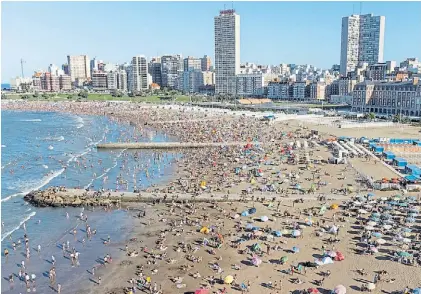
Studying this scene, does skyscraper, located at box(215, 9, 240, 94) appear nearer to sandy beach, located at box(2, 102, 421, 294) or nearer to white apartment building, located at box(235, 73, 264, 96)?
white apartment building, located at box(235, 73, 264, 96)

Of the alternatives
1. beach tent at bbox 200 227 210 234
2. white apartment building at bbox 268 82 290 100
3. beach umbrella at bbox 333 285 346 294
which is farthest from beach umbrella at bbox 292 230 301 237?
white apartment building at bbox 268 82 290 100

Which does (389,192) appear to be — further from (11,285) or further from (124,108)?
(124,108)

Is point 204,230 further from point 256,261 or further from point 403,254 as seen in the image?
point 403,254

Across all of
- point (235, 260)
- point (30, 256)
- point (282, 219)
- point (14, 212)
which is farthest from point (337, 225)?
point (14, 212)

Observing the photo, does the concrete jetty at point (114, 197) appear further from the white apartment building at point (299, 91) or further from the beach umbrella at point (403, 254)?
the white apartment building at point (299, 91)

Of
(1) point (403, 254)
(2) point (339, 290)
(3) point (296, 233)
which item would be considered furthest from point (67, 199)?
(1) point (403, 254)

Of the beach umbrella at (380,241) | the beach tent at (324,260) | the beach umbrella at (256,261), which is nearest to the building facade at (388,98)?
the beach umbrella at (380,241)

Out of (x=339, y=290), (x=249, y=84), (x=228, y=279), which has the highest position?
(x=249, y=84)
